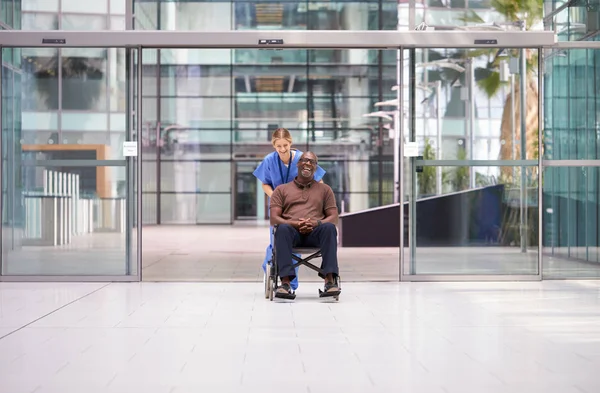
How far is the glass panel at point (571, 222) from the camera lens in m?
9.23

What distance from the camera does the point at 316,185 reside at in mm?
7207

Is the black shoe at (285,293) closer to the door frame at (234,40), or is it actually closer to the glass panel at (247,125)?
the door frame at (234,40)

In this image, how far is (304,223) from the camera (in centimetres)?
694

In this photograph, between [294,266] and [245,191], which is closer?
[294,266]

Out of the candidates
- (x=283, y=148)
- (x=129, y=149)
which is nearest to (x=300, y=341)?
(x=283, y=148)

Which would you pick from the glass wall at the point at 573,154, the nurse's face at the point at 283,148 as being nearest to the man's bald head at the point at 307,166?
the nurse's face at the point at 283,148

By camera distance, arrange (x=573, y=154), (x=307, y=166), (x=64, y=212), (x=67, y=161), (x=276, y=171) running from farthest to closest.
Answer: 1. (x=573, y=154)
2. (x=64, y=212)
3. (x=67, y=161)
4. (x=276, y=171)
5. (x=307, y=166)

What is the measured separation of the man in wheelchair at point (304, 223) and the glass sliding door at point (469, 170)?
1.89 meters

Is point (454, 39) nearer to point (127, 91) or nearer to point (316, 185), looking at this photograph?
point (316, 185)

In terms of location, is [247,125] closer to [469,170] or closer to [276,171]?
[469,170]

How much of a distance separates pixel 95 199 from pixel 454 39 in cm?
366

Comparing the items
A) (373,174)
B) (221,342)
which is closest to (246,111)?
(373,174)

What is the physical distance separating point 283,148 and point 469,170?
92.3 inches

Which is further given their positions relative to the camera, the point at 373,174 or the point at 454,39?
the point at 373,174
